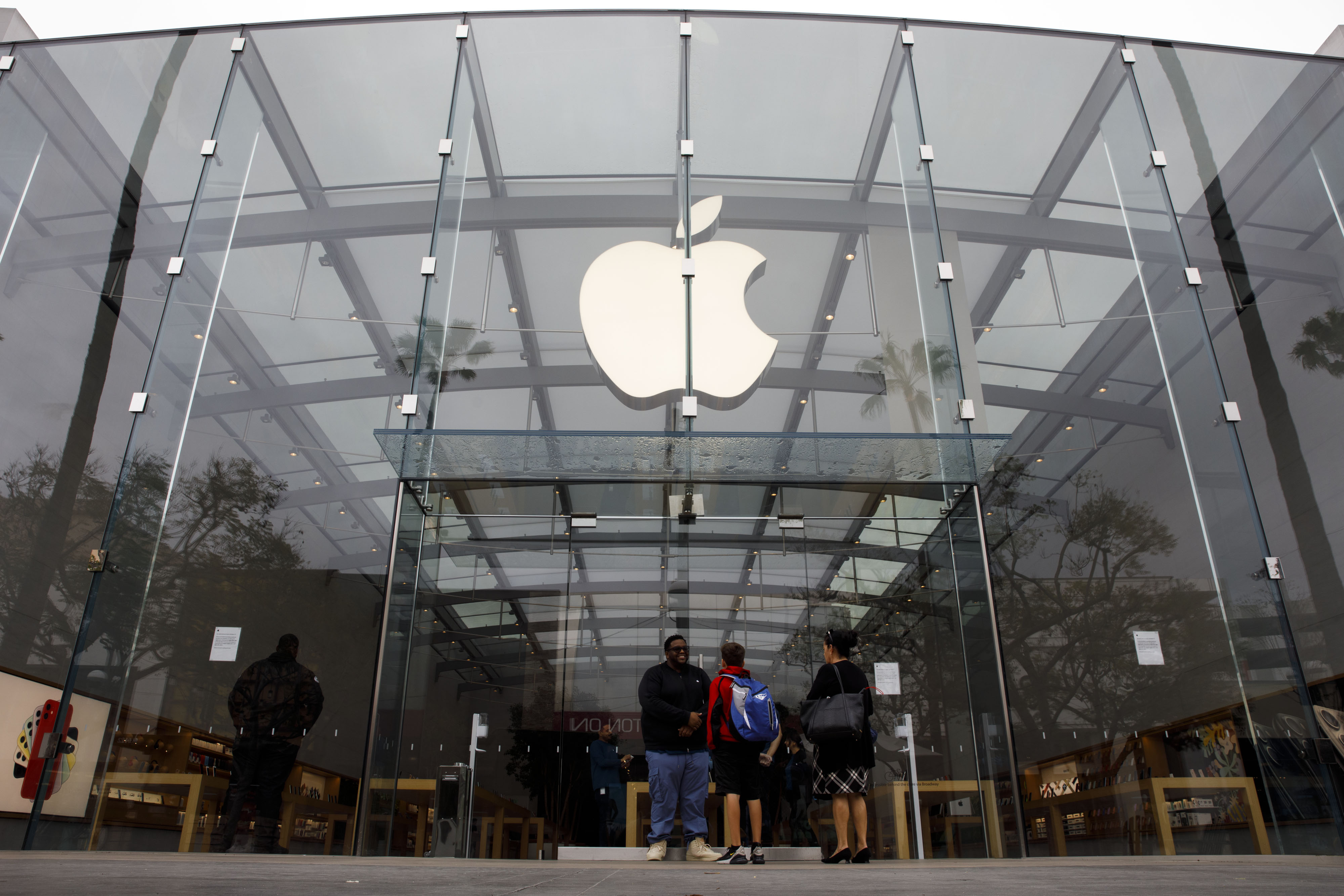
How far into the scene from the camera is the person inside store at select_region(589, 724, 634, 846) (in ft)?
22.9

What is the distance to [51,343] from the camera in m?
8.73

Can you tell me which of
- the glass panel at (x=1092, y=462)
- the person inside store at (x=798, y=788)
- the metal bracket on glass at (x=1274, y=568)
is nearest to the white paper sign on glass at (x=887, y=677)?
the glass panel at (x=1092, y=462)

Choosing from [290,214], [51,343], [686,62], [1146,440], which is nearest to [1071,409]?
[1146,440]

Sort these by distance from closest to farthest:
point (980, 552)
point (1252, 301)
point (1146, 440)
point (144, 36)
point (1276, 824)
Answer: point (1276, 824) < point (980, 552) < point (1146, 440) < point (1252, 301) < point (144, 36)

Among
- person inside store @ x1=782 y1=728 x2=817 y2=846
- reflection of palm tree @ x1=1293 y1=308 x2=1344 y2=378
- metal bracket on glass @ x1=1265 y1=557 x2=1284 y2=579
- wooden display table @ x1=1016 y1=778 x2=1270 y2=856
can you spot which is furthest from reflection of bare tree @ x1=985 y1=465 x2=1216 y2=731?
reflection of palm tree @ x1=1293 y1=308 x2=1344 y2=378

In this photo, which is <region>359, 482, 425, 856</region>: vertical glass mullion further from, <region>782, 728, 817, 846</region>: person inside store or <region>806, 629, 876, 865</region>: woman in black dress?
<region>806, 629, 876, 865</region>: woman in black dress

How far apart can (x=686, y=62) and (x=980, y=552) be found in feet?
21.1

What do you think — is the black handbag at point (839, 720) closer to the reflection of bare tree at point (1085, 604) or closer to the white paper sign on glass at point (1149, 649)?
the reflection of bare tree at point (1085, 604)

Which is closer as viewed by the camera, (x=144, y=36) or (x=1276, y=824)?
(x=1276, y=824)

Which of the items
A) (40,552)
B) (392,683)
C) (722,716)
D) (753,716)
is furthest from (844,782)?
(40,552)

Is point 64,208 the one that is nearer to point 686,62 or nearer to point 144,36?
point 144,36

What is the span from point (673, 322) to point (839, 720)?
4276 mm

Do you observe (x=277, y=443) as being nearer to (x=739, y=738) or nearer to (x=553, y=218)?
(x=553, y=218)

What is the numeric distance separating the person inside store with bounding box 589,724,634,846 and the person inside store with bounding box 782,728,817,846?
1.33m
